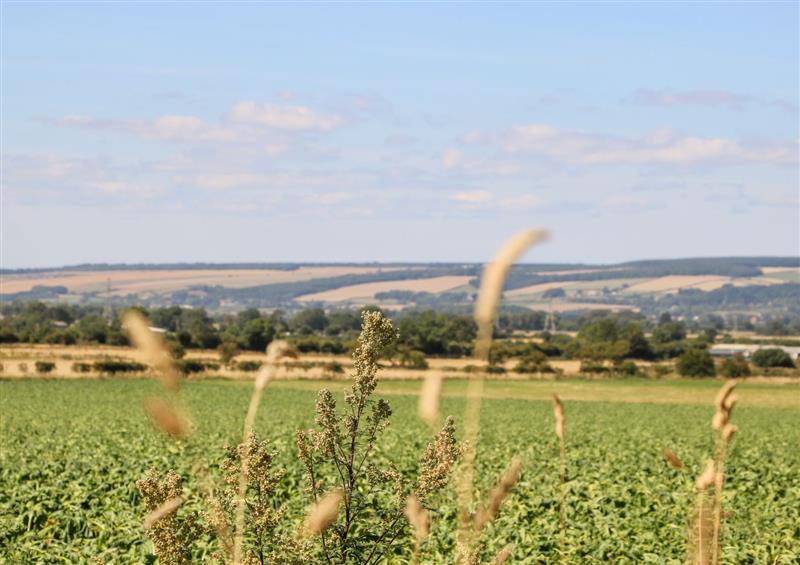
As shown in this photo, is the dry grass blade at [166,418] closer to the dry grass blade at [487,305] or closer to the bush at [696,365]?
the dry grass blade at [487,305]

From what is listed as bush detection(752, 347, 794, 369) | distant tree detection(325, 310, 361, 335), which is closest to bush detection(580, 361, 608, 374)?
bush detection(752, 347, 794, 369)

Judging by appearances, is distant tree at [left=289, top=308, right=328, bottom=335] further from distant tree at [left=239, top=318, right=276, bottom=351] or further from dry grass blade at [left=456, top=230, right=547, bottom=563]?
dry grass blade at [left=456, top=230, right=547, bottom=563]

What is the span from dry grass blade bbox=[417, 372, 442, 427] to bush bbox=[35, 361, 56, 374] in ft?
228

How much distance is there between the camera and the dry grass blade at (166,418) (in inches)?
73.2

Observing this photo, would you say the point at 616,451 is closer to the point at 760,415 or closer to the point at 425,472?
the point at 425,472

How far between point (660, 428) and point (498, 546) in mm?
29011

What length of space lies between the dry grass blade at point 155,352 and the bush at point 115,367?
70.4m

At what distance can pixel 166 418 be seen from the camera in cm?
187

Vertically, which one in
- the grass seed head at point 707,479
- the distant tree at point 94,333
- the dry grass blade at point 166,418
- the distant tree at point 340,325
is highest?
the dry grass blade at point 166,418

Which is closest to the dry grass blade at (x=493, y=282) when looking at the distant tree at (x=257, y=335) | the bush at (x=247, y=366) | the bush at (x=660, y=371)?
the bush at (x=247, y=366)

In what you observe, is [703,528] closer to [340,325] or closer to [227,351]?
[227,351]

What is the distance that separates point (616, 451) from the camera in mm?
22922

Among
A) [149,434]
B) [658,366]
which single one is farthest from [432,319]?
[149,434]

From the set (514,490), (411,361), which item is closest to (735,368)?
(411,361)
